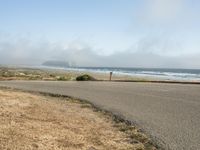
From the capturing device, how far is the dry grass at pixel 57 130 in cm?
910

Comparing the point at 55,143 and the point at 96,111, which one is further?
the point at 96,111

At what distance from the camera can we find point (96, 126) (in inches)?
472

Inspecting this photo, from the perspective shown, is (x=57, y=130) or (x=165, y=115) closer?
(x=57, y=130)

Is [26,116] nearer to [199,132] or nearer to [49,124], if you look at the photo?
[49,124]

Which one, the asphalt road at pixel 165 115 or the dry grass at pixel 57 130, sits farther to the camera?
the asphalt road at pixel 165 115

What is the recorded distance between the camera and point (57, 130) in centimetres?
1073

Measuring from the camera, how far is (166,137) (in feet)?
33.5

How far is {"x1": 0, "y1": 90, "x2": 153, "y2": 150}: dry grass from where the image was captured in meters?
9.10

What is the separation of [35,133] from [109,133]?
77.3 inches

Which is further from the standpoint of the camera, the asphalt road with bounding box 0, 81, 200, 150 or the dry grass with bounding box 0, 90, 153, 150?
the asphalt road with bounding box 0, 81, 200, 150

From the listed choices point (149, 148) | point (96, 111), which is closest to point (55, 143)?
point (149, 148)

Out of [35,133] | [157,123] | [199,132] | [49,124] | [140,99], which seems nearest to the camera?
[35,133]

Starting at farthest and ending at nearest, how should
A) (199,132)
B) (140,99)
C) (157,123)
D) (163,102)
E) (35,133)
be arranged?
1. (140,99)
2. (163,102)
3. (157,123)
4. (199,132)
5. (35,133)

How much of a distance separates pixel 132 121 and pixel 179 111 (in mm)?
2841
